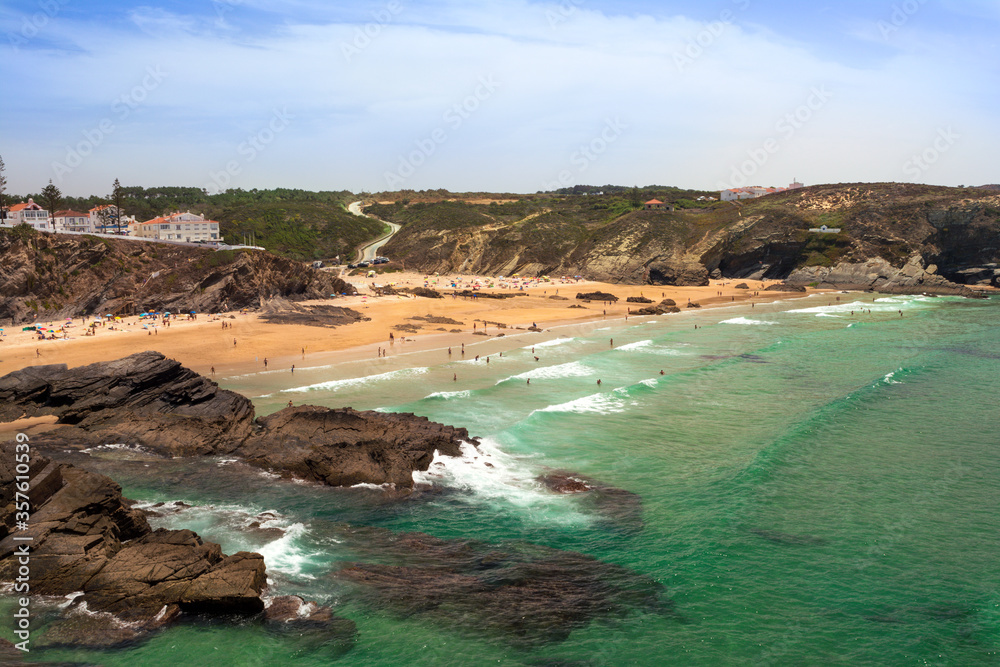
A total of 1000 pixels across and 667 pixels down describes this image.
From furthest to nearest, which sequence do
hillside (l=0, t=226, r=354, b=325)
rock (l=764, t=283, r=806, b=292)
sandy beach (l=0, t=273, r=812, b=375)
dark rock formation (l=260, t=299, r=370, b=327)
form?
1. rock (l=764, t=283, r=806, b=292)
2. dark rock formation (l=260, t=299, r=370, b=327)
3. hillside (l=0, t=226, r=354, b=325)
4. sandy beach (l=0, t=273, r=812, b=375)

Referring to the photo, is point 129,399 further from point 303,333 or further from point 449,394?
point 303,333

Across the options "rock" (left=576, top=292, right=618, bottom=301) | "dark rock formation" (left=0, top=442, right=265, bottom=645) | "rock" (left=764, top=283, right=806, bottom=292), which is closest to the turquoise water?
"dark rock formation" (left=0, top=442, right=265, bottom=645)

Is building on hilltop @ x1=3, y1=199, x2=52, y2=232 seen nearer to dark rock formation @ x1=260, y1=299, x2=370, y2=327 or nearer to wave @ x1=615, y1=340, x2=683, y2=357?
dark rock formation @ x1=260, y1=299, x2=370, y2=327

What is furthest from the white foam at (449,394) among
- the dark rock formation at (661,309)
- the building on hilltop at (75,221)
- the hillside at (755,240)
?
the building on hilltop at (75,221)

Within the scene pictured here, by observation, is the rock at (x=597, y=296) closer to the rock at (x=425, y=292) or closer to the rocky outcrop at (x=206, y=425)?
the rock at (x=425, y=292)

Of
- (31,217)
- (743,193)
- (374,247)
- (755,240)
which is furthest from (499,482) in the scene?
(743,193)

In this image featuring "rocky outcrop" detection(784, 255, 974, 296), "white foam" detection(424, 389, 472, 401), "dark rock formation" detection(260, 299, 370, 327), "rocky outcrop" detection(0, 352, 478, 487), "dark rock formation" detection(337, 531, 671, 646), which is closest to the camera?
"dark rock formation" detection(337, 531, 671, 646)
